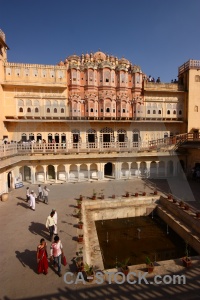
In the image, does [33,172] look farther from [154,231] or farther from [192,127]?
[192,127]

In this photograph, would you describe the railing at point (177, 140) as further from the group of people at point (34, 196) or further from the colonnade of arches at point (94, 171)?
the group of people at point (34, 196)

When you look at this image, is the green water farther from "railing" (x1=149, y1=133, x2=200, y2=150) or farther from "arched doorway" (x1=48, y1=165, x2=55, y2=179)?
"railing" (x1=149, y1=133, x2=200, y2=150)

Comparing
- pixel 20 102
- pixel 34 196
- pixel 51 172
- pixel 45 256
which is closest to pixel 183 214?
pixel 45 256

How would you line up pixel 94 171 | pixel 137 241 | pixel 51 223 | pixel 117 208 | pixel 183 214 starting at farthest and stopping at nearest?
pixel 94 171
pixel 117 208
pixel 183 214
pixel 137 241
pixel 51 223

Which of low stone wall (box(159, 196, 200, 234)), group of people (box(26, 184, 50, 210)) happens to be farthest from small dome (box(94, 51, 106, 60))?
low stone wall (box(159, 196, 200, 234))

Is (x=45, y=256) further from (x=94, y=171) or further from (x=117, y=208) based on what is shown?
(x=94, y=171)

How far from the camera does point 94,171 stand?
21.2m

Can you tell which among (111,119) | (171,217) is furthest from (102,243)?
(111,119)

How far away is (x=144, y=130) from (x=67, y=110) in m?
9.72

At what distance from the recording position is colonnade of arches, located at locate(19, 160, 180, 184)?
1997cm

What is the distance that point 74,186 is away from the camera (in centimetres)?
1855

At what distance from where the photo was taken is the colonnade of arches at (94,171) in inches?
786

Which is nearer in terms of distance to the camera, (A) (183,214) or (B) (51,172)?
(A) (183,214)

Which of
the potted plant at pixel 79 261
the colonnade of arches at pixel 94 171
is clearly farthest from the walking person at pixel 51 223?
the colonnade of arches at pixel 94 171
